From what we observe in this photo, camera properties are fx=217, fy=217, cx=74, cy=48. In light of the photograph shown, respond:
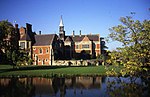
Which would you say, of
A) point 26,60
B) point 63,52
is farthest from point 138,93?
point 63,52

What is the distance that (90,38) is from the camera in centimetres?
8325

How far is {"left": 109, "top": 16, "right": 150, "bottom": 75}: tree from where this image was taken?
18.1m

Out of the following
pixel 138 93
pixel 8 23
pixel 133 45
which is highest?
pixel 8 23

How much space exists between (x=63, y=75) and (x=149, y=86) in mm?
14811

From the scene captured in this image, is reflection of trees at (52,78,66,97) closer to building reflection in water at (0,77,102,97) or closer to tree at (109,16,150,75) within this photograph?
building reflection in water at (0,77,102,97)

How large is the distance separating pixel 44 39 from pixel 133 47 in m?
52.5

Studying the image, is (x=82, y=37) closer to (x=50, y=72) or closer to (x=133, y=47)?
(x=50, y=72)

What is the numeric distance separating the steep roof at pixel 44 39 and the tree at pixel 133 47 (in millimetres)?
48276

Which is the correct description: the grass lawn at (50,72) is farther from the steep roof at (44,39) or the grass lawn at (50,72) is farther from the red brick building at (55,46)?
the steep roof at (44,39)

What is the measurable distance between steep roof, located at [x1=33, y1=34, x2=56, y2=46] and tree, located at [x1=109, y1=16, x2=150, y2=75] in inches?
1901

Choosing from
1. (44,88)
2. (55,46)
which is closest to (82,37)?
(55,46)

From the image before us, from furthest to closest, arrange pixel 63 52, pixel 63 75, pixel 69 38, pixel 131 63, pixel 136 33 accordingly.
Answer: pixel 69 38
pixel 63 52
pixel 63 75
pixel 136 33
pixel 131 63

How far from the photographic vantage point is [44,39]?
68688 millimetres

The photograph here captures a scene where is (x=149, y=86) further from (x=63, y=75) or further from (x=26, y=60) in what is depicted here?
(x=26, y=60)
